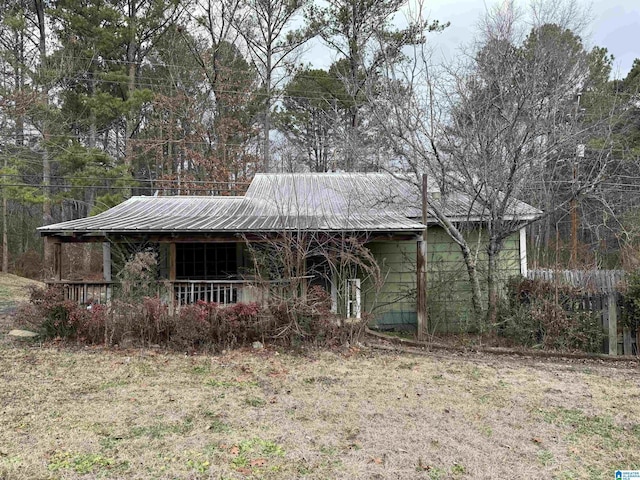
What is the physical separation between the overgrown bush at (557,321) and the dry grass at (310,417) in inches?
22.7

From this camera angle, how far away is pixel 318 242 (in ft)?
26.0

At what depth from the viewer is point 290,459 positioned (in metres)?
3.63

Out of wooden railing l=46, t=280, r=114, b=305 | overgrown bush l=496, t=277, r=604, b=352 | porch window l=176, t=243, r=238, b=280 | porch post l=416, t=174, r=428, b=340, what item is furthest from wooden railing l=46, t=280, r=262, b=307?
overgrown bush l=496, t=277, r=604, b=352

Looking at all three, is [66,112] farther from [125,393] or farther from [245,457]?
[245,457]

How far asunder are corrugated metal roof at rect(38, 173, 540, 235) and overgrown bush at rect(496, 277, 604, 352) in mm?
2073

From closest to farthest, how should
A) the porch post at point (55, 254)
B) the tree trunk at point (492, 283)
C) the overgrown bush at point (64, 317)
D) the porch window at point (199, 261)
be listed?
the overgrown bush at point (64, 317) → the tree trunk at point (492, 283) → the porch post at point (55, 254) → the porch window at point (199, 261)

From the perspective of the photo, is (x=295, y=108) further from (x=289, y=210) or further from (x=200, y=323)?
(x=200, y=323)

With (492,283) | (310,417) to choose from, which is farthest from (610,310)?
(310,417)

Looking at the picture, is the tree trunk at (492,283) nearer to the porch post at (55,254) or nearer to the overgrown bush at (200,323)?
the overgrown bush at (200,323)

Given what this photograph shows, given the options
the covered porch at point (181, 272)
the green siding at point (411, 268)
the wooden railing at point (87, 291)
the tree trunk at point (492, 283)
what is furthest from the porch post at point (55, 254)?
the tree trunk at point (492, 283)

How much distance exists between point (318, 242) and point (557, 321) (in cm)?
440

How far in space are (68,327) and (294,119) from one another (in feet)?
50.8

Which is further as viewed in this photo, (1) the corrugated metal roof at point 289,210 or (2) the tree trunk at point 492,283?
(1) the corrugated metal roof at point 289,210

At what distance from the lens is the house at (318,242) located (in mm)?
8328
